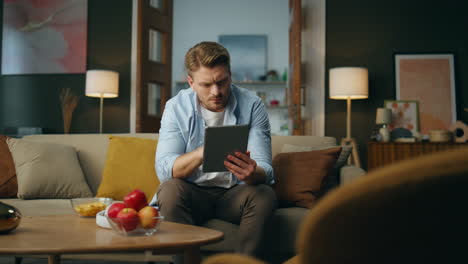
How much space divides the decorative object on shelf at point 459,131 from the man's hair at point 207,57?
116 inches

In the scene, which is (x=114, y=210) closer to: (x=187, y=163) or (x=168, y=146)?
(x=187, y=163)

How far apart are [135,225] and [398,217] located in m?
1.05

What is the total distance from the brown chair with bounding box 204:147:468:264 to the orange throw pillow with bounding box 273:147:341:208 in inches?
74.3

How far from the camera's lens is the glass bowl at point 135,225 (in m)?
1.31

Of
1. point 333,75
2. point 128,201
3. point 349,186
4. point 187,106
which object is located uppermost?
point 333,75

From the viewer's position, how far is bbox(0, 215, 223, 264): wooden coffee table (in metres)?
1.15

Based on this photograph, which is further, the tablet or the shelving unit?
the shelving unit

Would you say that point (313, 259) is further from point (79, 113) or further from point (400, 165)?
point (79, 113)

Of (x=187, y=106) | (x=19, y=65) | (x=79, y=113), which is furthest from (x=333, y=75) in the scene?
(x=19, y=65)

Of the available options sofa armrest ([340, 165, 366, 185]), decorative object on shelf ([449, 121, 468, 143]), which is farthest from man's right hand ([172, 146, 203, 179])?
decorative object on shelf ([449, 121, 468, 143])

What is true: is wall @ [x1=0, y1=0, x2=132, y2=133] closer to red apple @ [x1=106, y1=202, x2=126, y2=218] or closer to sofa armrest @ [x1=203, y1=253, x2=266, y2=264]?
red apple @ [x1=106, y1=202, x2=126, y2=218]

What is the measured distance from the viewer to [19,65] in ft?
17.4

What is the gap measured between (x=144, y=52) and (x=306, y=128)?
2.00 metres

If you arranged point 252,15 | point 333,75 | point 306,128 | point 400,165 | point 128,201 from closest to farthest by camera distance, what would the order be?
point 400,165
point 128,201
point 333,75
point 306,128
point 252,15
